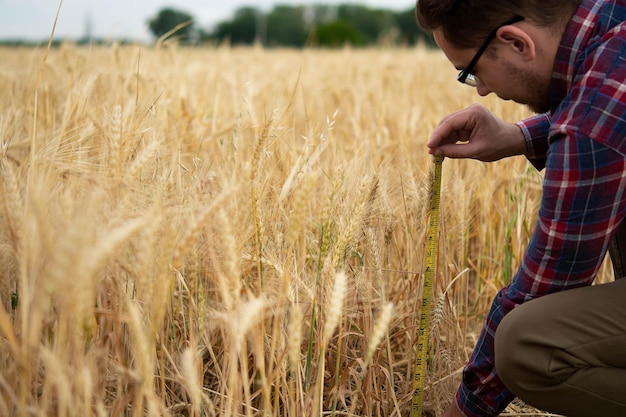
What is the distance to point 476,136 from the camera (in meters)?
1.38

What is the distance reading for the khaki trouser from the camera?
3.57ft

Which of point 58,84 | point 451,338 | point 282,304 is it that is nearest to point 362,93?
point 58,84

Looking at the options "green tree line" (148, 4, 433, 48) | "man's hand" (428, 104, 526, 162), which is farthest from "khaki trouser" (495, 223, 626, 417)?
"green tree line" (148, 4, 433, 48)

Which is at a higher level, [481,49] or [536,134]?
[481,49]

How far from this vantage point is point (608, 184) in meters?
1.01

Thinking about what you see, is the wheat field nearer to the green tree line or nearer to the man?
the man

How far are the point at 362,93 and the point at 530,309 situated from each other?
8.90ft

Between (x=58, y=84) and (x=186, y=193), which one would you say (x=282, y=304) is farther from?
(x=58, y=84)

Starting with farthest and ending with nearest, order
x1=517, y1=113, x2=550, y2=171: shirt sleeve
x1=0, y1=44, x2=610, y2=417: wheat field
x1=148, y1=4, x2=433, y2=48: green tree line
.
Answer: x1=148, y1=4, x2=433, y2=48: green tree line, x1=517, y1=113, x2=550, y2=171: shirt sleeve, x1=0, y1=44, x2=610, y2=417: wheat field

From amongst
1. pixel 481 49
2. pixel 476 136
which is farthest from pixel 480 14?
pixel 476 136

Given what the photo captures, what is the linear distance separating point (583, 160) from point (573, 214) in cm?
9

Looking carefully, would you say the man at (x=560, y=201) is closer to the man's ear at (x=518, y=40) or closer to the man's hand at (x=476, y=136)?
the man's ear at (x=518, y=40)

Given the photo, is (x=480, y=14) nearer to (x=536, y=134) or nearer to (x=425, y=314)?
(x=536, y=134)

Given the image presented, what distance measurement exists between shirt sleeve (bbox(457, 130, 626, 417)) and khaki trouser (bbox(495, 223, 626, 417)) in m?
0.04
